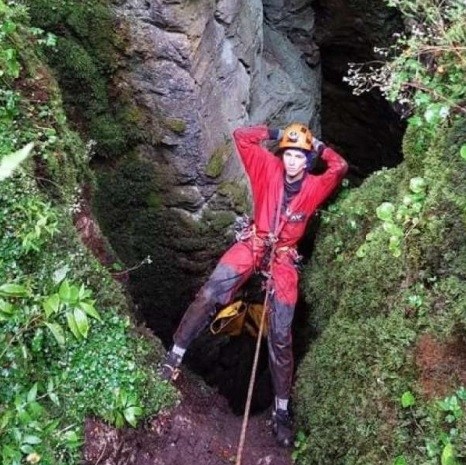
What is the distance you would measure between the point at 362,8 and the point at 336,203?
157 inches

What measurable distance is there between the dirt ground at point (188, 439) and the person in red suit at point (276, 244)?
9.8 inches

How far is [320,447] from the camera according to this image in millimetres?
4504

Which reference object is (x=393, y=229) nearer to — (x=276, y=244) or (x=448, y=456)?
(x=448, y=456)

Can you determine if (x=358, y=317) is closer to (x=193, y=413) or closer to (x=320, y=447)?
(x=320, y=447)

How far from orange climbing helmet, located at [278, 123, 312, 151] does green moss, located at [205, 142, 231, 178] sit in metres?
1.47

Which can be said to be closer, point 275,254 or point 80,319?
point 80,319

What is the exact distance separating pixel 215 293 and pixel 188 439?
1308mm

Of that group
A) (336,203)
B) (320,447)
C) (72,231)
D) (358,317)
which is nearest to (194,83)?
(336,203)

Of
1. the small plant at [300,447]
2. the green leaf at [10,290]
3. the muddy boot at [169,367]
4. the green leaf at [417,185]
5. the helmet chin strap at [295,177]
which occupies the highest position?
the green leaf at [417,185]

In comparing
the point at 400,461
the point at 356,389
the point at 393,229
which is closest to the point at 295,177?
the point at 393,229

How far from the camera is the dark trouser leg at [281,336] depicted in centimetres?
529

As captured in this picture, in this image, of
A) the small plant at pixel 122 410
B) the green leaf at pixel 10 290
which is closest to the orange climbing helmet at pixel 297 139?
the small plant at pixel 122 410

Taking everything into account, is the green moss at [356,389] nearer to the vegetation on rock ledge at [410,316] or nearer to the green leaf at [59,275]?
the vegetation on rock ledge at [410,316]

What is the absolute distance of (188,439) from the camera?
468 cm
